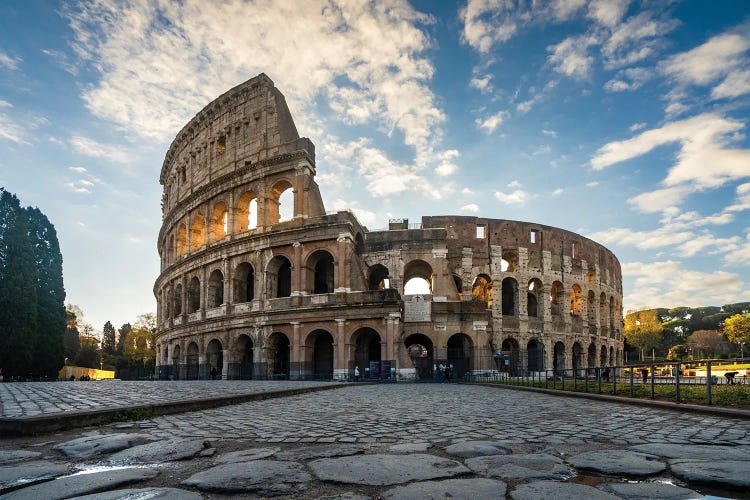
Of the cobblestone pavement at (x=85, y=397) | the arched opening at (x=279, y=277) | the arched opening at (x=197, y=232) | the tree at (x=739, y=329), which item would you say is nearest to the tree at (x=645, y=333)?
the tree at (x=739, y=329)

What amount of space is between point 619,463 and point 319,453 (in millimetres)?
2102

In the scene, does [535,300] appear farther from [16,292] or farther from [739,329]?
[739,329]

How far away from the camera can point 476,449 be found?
386 cm

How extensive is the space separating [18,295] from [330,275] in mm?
18436

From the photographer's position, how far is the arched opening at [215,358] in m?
30.0

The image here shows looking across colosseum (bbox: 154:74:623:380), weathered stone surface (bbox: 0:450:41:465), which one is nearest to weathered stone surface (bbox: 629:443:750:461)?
weathered stone surface (bbox: 0:450:41:465)

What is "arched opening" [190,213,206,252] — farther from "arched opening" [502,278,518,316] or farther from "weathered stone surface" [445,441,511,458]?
"weathered stone surface" [445,441,511,458]

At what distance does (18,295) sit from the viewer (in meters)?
29.1

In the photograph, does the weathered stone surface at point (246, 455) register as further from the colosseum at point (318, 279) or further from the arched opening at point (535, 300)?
the arched opening at point (535, 300)

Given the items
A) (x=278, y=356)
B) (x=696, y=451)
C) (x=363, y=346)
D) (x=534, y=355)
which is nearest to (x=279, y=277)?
(x=278, y=356)

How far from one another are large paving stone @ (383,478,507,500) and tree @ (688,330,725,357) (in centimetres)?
7174

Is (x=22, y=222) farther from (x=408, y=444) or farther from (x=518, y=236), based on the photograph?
(x=408, y=444)

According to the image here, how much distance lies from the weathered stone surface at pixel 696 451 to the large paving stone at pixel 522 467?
2.78 ft

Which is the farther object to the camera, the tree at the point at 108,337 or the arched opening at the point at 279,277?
the tree at the point at 108,337
